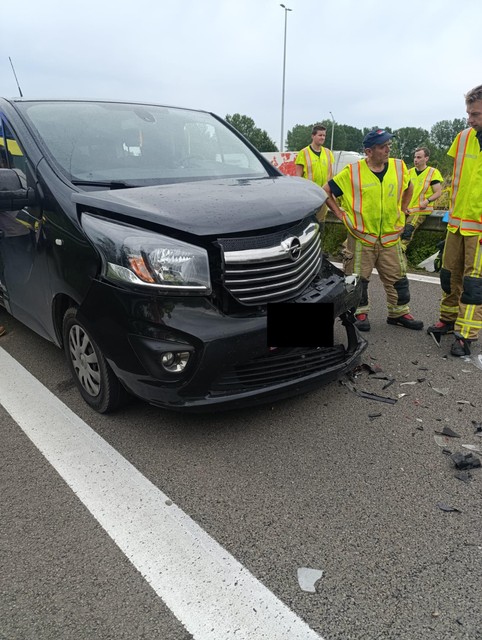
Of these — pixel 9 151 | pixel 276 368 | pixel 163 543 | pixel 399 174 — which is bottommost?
pixel 163 543

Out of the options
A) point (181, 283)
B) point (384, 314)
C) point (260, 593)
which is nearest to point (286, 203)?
point (181, 283)

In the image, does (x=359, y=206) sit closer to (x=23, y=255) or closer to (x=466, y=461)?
(x=466, y=461)

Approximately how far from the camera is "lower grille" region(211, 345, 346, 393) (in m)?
2.57

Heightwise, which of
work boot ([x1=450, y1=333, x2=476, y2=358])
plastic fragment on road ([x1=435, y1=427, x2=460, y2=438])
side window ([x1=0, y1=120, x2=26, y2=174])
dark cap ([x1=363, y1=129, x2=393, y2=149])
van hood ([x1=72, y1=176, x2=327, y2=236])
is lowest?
plastic fragment on road ([x1=435, y1=427, x2=460, y2=438])

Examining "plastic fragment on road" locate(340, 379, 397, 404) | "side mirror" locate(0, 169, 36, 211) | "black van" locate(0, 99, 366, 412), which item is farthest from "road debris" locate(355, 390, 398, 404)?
"side mirror" locate(0, 169, 36, 211)

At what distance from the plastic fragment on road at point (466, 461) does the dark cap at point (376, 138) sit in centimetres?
278

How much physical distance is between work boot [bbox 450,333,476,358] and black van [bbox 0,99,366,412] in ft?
3.59

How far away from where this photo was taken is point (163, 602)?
177 cm

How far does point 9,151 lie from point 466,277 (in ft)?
11.3

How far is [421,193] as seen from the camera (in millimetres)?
7250

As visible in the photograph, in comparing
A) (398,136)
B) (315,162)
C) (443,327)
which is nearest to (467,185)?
(443,327)

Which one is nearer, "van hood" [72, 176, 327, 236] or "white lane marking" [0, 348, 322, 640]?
"white lane marking" [0, 348, 322, 640]

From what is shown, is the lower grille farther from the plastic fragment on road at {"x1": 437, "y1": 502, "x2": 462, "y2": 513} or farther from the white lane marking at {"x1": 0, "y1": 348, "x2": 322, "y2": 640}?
the plastic fragment on road at {"x1": 437, "y1": 502, "x2": 462, "y2": 513}

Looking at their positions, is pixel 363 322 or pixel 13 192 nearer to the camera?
pixel 13 192
